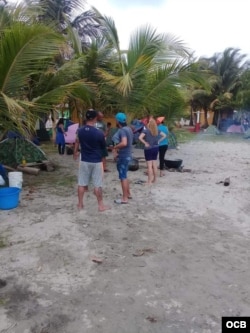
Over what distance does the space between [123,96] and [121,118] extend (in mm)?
2965

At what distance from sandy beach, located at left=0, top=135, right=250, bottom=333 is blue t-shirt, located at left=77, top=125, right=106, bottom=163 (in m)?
0.91

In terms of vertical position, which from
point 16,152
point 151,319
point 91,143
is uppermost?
point 91,143

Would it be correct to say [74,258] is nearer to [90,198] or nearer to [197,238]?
[197,238]

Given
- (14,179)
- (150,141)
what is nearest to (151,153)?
(150,141)

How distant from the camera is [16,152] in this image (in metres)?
8.81

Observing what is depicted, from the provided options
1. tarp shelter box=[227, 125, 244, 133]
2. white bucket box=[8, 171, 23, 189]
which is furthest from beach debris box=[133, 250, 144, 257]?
tarp shelter box=[227, 125, 244, 133]

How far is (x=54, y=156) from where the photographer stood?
450 inches

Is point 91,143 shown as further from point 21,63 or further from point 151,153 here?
point 151,153

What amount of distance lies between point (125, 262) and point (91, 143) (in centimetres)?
205

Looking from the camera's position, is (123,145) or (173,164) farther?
(173,164)

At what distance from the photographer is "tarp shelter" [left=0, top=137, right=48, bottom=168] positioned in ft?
28.8

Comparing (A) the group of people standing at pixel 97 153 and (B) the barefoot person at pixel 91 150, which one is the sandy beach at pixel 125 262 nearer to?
(A) the group of people standing at pixel 97 153

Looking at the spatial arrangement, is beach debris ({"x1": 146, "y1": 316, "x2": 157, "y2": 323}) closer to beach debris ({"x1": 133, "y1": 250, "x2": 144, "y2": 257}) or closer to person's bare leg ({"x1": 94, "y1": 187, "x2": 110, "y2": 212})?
beach debris ({"x1": 133, "y1": 250, "x2": 144, "y2": 257})

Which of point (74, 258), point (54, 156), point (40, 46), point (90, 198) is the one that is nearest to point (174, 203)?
point (90, 198)
